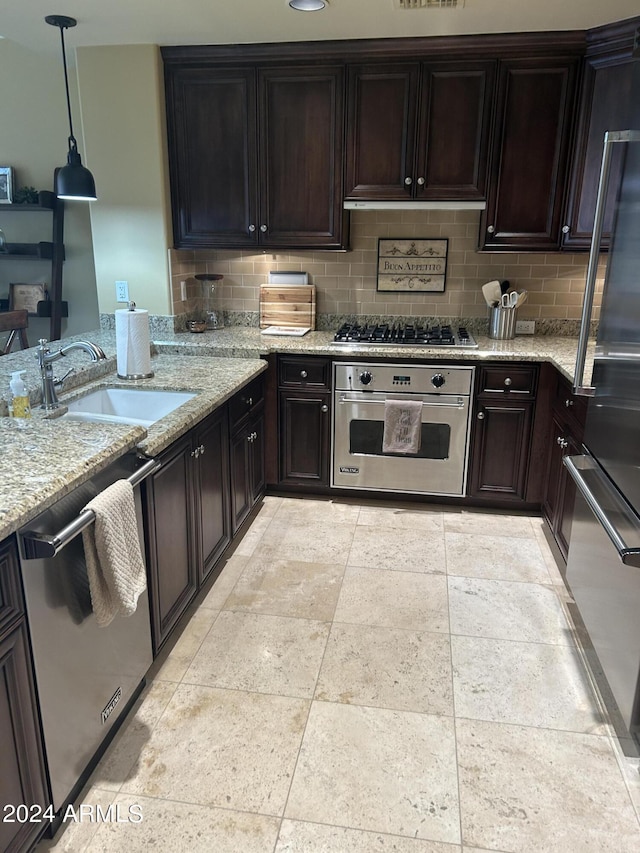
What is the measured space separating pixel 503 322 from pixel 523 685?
2.12m

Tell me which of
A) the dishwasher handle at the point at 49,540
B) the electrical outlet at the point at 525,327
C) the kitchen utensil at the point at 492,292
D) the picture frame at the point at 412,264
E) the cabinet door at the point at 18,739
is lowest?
the cabinet door at the point at 18,739

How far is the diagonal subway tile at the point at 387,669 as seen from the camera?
2.12m

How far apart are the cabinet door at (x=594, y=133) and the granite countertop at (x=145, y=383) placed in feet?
2.21

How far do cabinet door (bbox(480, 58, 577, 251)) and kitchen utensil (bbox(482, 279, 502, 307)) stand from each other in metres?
0.26

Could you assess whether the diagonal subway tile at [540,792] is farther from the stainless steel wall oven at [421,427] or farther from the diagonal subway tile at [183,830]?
the stainless steel wall oven at [421,427]

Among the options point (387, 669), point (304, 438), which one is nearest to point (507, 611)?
point (387, 669)

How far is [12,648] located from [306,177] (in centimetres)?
293

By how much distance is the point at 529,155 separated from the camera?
3.29 metres

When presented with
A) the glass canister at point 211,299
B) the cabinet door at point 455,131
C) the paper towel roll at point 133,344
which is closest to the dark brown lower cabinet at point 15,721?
the paper towel roll at point 133,344

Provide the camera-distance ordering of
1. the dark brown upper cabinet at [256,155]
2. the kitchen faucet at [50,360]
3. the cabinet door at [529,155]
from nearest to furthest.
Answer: the kitchen faucet at [50,360] < the cabinet door at [529,155] < the dark brown upper cabinet at [256,155]

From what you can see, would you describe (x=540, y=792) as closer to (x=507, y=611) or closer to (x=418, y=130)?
(x=507, y=611)

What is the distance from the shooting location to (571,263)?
3.68 meters

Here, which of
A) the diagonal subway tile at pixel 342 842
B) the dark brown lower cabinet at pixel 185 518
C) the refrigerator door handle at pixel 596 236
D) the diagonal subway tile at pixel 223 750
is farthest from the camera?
the dark brown lower cabinet at pixel 185 518

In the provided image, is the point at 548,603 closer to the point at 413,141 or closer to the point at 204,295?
the point at 413,141
